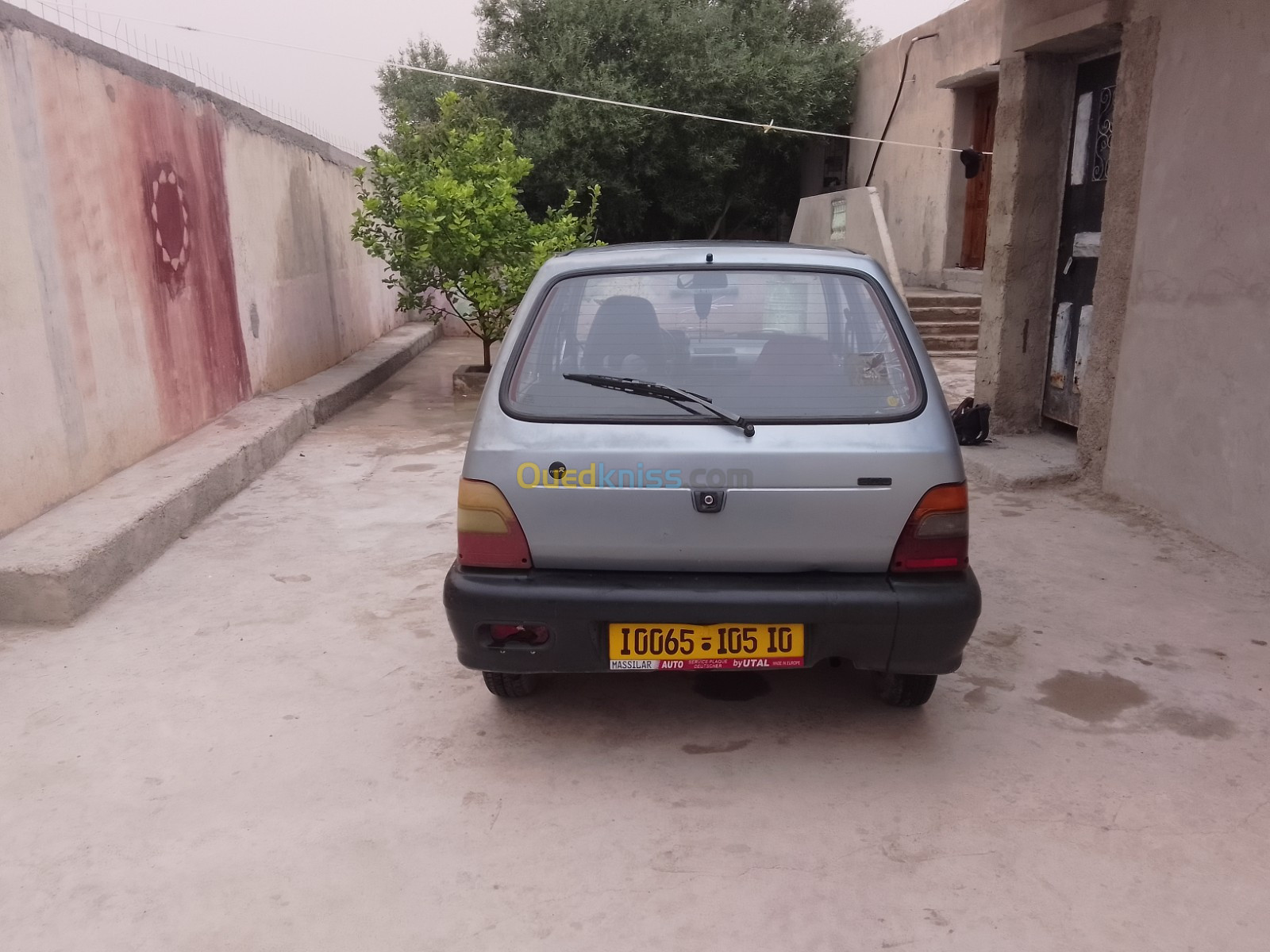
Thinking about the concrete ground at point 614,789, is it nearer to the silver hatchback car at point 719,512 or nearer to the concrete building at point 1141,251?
the silver hatchback car at point 719,512

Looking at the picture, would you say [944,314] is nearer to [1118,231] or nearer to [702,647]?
[1118,231]

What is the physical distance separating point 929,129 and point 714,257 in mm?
12980

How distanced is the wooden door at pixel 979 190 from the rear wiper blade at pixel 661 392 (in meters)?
11.7

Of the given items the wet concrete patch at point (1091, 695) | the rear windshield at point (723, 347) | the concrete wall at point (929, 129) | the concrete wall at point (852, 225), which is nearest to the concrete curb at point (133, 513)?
the rear windshield at point (723, 347)

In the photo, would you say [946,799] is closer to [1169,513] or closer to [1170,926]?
[1170,926]

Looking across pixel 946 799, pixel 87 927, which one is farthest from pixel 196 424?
pixel 946 799

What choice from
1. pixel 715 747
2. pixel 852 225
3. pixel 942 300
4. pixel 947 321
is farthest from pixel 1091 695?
pixel 852 225

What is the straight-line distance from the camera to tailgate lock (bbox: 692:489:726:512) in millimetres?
2689

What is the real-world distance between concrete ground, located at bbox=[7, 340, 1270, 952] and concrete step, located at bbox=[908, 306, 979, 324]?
27.2ft

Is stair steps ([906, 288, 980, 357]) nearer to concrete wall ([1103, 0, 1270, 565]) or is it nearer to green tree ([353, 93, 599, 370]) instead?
green tree ([353, 93, 599, 370])

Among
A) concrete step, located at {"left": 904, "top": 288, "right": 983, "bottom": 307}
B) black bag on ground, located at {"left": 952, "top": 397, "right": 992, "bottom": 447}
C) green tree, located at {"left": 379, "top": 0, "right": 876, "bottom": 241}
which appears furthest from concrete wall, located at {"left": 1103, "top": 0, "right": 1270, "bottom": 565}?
green tree, located at {"left": 379, "top": 0, "right": 876, "bottom": 241}

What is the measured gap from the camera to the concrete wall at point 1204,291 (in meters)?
4.59

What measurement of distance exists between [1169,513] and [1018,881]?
3522 millimetres

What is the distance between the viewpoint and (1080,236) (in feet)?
21.7
